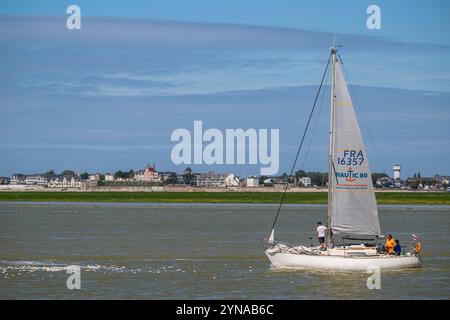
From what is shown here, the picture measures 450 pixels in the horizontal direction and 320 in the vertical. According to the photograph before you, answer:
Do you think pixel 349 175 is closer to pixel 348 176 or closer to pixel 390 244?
pixel 348 176

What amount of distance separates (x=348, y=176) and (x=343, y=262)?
420 cm

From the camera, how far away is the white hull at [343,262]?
42250 mm

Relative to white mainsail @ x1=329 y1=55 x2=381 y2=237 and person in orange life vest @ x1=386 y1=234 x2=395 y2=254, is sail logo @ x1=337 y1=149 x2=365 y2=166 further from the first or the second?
person in orange life vest @ x1=386 y1=234 x2=395 y2=254

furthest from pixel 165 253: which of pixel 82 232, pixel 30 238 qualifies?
pixel 82 232

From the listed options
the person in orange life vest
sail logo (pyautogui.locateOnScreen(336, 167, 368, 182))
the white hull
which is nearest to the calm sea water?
the white hull

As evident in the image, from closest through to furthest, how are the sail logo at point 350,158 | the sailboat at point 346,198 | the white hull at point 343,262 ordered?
the white hull at point 343,262 → the sailboat at point 346,198 → the sail logo at point 350,158

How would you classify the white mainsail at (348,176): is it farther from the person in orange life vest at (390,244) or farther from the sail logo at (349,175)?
the person in orange life vest at (390,244)

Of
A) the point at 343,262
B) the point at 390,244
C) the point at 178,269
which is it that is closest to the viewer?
the point at 343,262

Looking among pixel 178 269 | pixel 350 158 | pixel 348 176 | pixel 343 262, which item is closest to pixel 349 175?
pixel 348 176

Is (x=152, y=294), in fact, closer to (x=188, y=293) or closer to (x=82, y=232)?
(x=188, y=293)

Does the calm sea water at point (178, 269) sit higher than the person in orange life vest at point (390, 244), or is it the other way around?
the person in orange life vest at point (390, 244)

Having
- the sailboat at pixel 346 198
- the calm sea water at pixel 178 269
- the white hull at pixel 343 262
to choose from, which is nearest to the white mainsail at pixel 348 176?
the sailboat at pixel 346 198

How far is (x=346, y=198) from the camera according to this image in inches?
1730
